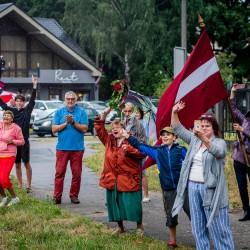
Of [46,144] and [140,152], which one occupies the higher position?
[140,152]

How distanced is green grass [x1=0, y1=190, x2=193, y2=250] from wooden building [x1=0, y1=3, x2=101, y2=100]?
3928 cm

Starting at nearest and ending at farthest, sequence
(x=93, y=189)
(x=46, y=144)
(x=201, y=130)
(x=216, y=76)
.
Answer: (x=201, y=130) → (x=216, y=76) → (x=93, y=189) → (x=46, y=144)

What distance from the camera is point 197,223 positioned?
746 cm

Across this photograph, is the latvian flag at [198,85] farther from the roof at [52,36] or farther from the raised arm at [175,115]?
the roof at [52,36]

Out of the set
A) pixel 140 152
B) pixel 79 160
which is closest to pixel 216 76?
pixel 140 152

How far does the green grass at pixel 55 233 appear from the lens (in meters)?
8.59

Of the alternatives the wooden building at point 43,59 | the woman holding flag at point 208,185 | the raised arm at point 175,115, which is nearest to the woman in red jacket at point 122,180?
the raised arm at point 175,115

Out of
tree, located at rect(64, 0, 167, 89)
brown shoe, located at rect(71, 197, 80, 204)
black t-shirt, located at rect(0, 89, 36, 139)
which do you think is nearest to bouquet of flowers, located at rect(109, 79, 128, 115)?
brown shoe, located at rect(71, 197, 80, 204)

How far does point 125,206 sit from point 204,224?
1944 mm

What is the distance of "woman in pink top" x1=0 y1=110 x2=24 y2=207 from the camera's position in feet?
38.8

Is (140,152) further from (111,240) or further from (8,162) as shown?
(8,162)

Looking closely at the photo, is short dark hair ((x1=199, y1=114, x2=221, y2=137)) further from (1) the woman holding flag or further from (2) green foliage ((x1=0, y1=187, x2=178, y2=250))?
(2) green foliage ((x1=0, y1=187, x2=178, y2=250))

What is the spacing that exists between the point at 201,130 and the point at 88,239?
2.31 metres

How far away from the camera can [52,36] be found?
162ft
